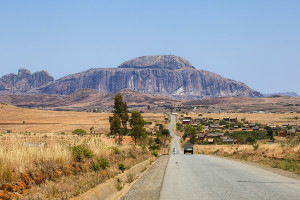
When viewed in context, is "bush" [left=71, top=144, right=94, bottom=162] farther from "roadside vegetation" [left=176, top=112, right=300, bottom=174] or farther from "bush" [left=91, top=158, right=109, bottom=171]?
"roadside vegetation" [left=176, top=112, right=300, bottom=174]

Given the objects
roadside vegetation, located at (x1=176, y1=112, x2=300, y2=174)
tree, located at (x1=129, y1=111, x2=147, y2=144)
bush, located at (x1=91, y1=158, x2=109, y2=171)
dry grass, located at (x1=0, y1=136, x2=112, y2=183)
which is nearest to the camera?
dry grass, located at (x1=0, y1=136, x2=112, y2=183)

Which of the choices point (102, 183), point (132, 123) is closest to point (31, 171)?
point (102, 183)

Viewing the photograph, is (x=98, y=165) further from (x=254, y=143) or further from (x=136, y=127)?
(x=254, y=143)

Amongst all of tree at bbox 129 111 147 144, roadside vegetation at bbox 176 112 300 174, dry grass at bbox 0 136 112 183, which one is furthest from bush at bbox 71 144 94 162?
tree at bbox 129 111 147 144

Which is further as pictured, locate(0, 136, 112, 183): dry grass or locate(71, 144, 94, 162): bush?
locate(71, 144, 94, 162): bush

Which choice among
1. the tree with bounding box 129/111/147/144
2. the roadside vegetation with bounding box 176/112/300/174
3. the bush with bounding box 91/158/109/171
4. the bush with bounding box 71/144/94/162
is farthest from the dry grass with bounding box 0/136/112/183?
the tree with bounding box 129/111/147/144

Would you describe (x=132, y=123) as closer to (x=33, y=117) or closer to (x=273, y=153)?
(x=273, y=153)

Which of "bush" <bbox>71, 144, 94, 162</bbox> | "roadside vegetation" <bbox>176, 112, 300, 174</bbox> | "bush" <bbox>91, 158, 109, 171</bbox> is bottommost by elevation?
→ "roadside vegetation" <bbox>176, 112, 300, 174</bbox>

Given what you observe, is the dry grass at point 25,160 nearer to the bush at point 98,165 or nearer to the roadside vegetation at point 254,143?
the bush at point 98,165

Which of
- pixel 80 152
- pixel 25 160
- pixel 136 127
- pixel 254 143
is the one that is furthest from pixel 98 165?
pixel 254 143

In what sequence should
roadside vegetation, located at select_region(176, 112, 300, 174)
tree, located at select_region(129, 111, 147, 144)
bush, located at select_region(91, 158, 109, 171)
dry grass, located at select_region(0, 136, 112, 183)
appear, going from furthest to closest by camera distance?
tree, located at select_region(129, 111, 147, 144) < roadside vegetation, located at select_region(176, 112, 300, 174) < bush, located at select_region(91, 158, 109, 171) < dry grass, located at select_region(0, 136, 112, 183)

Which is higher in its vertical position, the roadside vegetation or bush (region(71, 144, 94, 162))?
bush (region(71, 144, 94, 162))

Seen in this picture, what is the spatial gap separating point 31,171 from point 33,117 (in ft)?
459

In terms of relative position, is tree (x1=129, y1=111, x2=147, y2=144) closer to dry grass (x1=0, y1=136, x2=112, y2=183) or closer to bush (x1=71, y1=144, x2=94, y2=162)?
bush (x1=71, y1=144, x2=94, y2=162)
